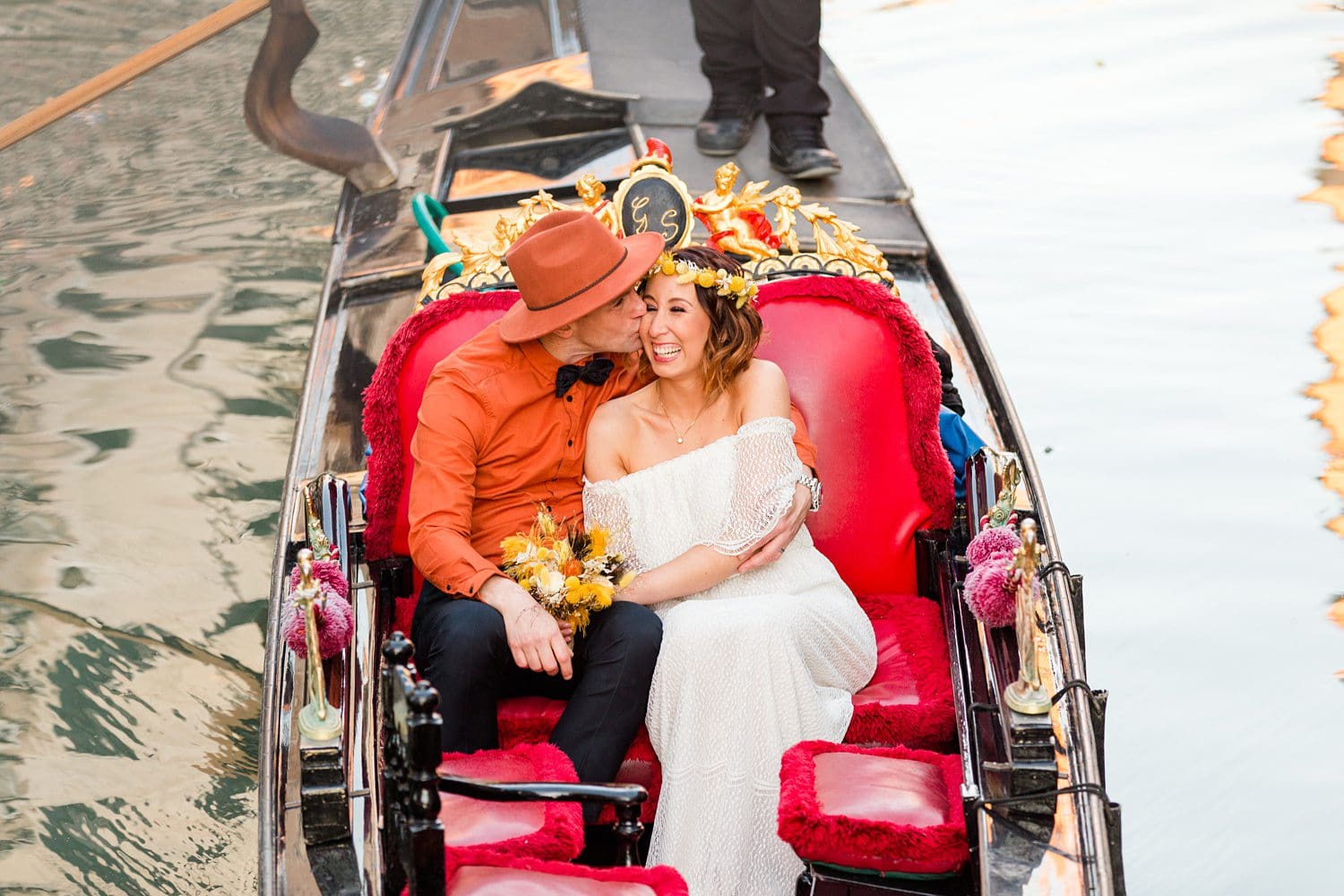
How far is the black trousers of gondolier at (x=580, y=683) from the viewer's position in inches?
72.5

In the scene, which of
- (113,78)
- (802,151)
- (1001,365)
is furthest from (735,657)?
(113,78)

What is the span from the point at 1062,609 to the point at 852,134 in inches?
86.7

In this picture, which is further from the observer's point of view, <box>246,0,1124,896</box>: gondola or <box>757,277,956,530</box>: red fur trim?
<box>757,277,956,530</box>: red fur trim

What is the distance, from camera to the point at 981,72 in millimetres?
5680

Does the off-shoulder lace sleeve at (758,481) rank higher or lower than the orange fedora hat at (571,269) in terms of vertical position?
lower

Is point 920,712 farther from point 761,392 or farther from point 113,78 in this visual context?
point 113,78

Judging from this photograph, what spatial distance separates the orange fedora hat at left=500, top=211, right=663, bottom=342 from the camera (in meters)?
1.95

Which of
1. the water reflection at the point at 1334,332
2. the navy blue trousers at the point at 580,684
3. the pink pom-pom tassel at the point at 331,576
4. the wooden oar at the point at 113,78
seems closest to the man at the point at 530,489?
the navy blue trousers at the point at 580,684

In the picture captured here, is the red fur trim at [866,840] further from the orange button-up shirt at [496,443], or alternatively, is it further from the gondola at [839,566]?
the orange button-up shirt at [496,443]

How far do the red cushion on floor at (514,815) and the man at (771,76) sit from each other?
223cm

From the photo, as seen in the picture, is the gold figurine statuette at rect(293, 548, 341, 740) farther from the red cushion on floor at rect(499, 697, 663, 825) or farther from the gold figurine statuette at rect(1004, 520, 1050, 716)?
the gold figurine statuette at rect(1004, 520, 1050, 716)

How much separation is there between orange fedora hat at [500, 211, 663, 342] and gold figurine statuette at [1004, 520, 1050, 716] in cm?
67

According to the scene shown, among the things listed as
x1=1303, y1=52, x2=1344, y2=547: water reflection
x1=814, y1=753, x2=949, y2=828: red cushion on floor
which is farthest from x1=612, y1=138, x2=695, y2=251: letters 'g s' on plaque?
x1=1303, y1=52, x2=1344, y2=547: water reflection

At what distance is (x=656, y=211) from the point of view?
2.30 m
